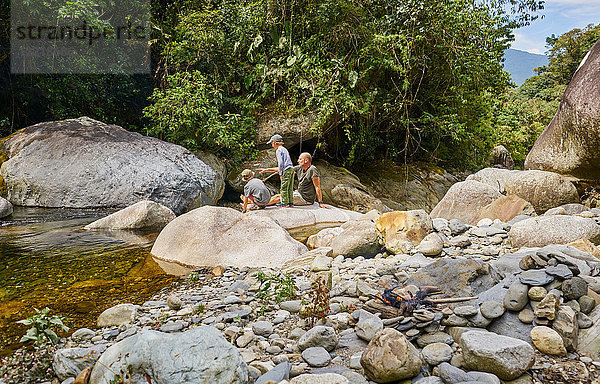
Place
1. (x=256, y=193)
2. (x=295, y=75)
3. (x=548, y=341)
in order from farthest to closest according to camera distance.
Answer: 1. (x=295, y=75)
2. (x=256, y=193)
3. (x=548, y=341)

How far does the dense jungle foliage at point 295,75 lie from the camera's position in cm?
1080

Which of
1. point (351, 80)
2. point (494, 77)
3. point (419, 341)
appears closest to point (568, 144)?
point (494, 77)

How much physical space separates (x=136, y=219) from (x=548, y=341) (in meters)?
6.88

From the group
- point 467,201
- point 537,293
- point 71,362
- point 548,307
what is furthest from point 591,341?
point 467,201

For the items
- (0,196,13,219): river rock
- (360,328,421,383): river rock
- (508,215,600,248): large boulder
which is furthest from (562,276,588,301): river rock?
(0,196,13,219): river rock

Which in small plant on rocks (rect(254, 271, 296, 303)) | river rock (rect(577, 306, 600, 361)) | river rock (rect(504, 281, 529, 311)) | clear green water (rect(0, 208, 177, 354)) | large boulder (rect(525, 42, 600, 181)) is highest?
large boulder (rect(525, 42, 600, 181))

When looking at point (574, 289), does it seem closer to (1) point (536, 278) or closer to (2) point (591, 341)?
(1) point (536, 278)

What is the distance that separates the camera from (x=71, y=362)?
7.66 feet

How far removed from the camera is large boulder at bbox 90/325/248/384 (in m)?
2.02

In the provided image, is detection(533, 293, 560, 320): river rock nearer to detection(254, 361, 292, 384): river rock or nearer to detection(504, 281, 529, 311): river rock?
detection(504, 281, 529, 311): river rock

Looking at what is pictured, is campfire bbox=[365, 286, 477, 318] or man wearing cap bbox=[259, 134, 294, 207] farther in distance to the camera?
man wearing cap bbox=[259, 134, 294, 207]

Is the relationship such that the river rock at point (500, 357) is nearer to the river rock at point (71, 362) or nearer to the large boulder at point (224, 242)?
the river rock at point (71, 362)

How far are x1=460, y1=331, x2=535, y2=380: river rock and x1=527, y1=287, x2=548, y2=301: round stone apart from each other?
0.62 metres

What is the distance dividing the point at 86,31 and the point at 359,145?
9601 millimetres
